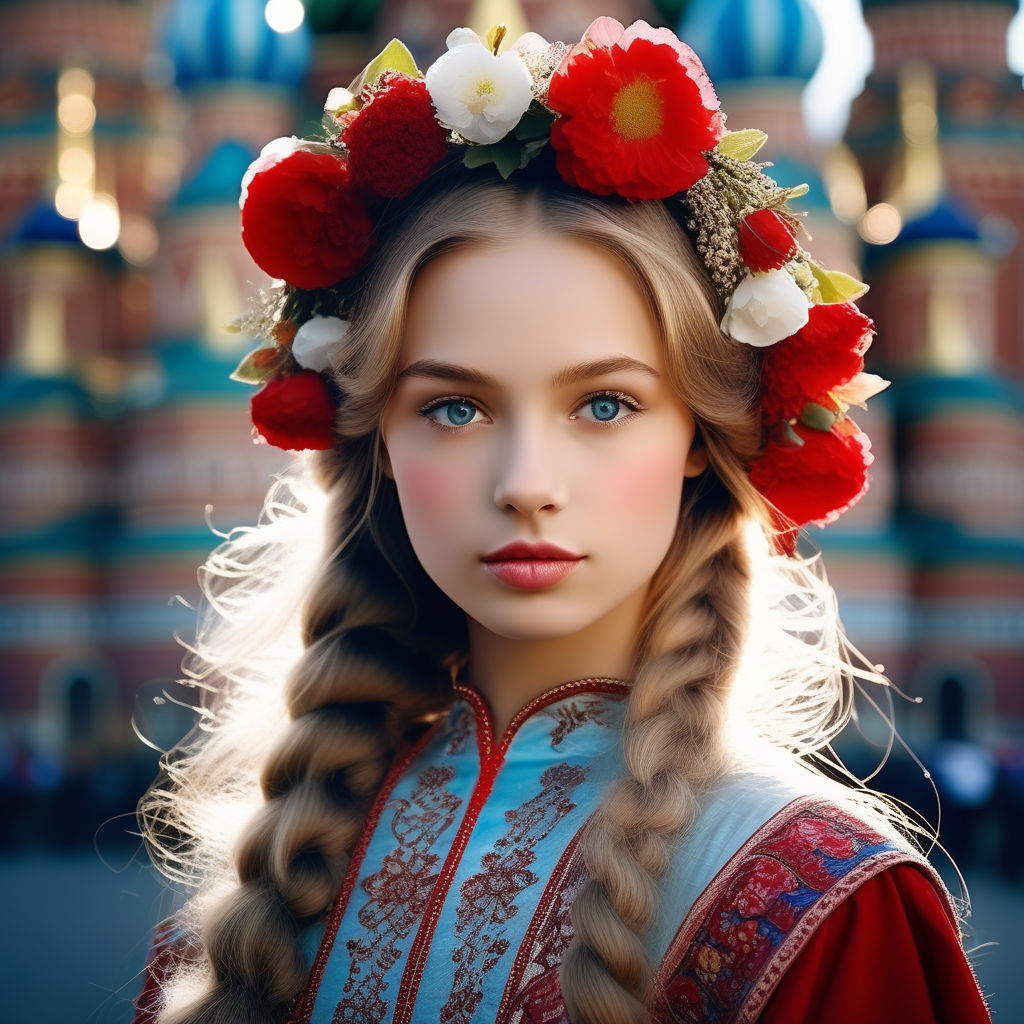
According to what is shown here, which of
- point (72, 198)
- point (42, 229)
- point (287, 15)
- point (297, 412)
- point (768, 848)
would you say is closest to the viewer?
Result: point (768, 848)

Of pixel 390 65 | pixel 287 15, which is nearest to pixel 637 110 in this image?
pixel 390 65

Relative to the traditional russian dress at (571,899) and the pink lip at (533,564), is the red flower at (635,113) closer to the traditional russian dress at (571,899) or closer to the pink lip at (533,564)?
the pink lip at (533,564)

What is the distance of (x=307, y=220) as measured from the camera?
85.5 inches

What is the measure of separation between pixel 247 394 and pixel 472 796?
1416 centimetres

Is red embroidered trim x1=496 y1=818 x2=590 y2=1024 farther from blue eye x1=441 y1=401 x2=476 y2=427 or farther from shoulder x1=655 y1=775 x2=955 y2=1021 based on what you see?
blue eye x1=441 y1=401 x2=476 y2=427

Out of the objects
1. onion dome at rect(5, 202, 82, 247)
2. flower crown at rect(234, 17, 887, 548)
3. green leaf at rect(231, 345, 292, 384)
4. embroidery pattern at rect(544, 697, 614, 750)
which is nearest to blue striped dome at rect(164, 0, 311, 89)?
onion dome at rect(5, 202, 82, 247)

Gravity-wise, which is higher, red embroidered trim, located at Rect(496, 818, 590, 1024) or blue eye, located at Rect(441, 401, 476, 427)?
blue eye, located at Rect(441, 401, 476, 427)

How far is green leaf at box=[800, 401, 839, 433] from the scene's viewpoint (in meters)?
2.20

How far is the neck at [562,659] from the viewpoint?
220 centimetres

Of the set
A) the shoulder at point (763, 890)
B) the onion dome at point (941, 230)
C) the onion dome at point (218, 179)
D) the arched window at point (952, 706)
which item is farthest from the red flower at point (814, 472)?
the onion dome at point (941, 230)

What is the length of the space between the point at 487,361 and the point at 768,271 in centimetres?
46

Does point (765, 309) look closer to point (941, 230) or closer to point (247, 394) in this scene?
point (247, 394)

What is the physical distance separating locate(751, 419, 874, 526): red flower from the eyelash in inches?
11.1

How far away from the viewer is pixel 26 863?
1528cm
